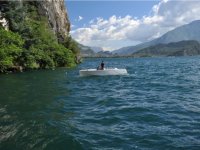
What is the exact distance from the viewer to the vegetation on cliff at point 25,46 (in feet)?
196

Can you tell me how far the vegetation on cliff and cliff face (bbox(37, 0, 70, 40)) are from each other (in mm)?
22123

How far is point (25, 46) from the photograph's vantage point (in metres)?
72.3

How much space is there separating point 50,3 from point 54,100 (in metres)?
88.3

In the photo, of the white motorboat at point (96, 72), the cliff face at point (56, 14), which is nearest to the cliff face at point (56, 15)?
the cliff face at point (56, 14)

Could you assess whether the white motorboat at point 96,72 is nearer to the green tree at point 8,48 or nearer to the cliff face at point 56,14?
the green tree at point 8,48

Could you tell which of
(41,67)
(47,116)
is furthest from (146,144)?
(41,67)

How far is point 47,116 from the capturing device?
21.4 metres

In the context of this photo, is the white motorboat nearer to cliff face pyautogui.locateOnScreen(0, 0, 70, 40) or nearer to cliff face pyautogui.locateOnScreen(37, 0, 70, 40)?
cliff face pyautogui.locateOnScreen(0, 0, 70, 40)

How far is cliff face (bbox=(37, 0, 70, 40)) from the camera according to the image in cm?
10588

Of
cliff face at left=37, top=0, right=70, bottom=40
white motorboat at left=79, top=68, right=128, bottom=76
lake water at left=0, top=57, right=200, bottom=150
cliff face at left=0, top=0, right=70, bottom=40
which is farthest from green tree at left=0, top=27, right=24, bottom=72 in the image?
cliff face at left=37, top=0, right=70, bottom=40

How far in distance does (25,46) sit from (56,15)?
157 feet

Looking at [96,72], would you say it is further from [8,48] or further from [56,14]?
[56,14]

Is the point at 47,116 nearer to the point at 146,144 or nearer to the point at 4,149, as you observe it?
the point at 4,149

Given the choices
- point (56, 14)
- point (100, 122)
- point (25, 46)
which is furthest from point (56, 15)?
point (100, 122)
